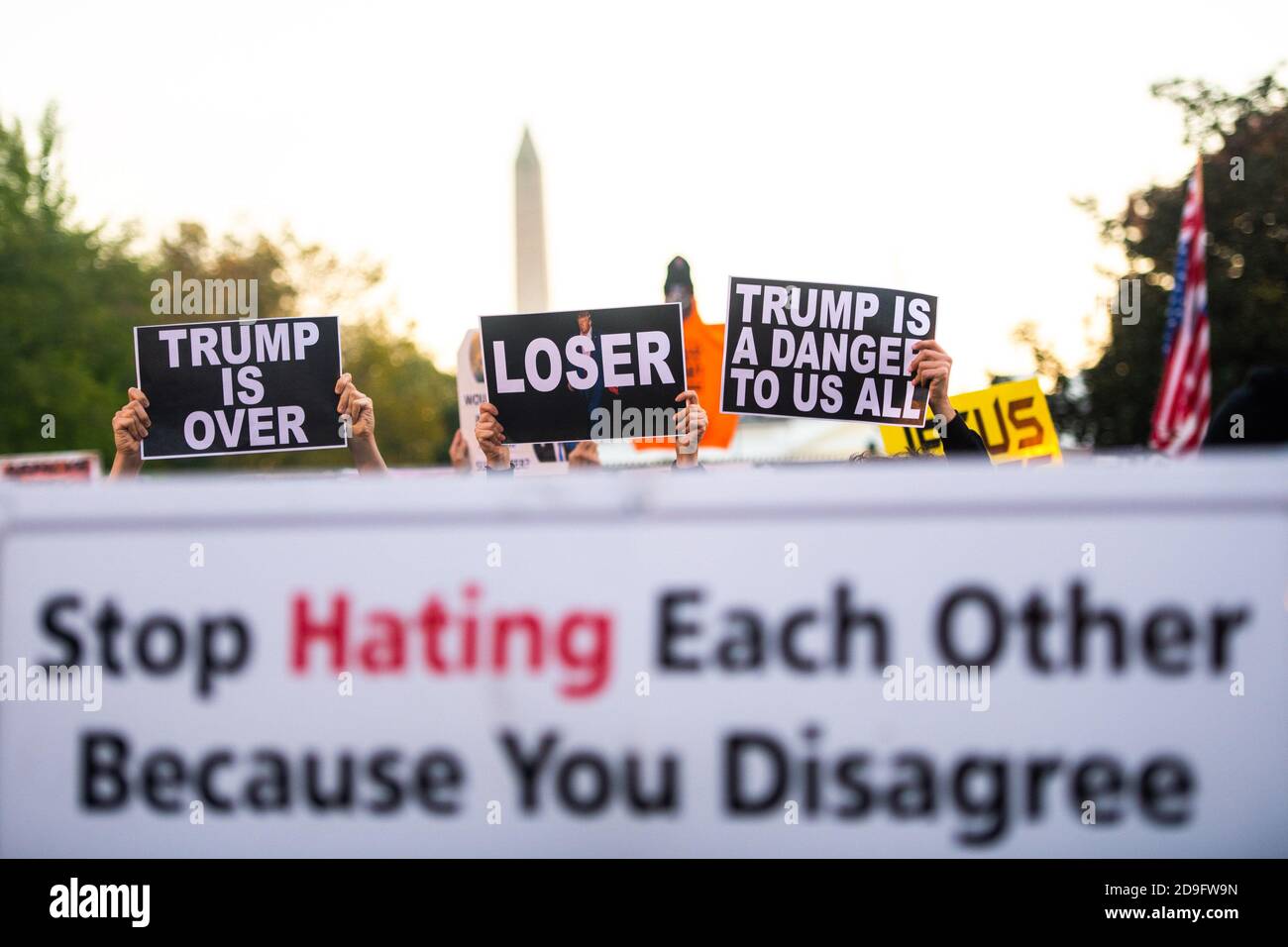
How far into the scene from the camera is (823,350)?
5223 millimetres

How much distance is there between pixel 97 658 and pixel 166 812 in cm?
23

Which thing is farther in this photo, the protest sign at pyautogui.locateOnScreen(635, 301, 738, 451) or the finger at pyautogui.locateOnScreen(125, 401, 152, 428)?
the protest sign at pyautogui.locateOnScreen(635, 301, 738, 451)

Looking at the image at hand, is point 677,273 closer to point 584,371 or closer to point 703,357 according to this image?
point 584,371

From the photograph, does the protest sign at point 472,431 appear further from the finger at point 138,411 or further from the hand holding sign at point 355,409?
the finger at point 138,411

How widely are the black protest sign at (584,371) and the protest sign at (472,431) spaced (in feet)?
3.20

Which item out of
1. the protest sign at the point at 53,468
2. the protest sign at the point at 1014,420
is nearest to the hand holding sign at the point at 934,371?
the protest sign at the point at 1014,420

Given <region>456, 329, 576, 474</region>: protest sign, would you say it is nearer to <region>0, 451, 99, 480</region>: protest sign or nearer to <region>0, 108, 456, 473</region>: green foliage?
<region>0, 451, 99, 480</region>: protest sign

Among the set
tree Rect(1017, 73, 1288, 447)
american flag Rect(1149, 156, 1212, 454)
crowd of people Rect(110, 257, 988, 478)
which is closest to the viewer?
crowd of people Rect(110, 257, 988, 478)

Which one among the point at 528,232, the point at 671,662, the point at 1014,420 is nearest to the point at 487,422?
the point at 671,662

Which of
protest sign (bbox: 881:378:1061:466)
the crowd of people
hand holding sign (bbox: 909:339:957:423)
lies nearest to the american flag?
protest sign (bbox: 881:378:1061:466)

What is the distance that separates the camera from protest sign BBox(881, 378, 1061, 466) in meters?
8.30

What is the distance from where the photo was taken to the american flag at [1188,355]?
10.5m

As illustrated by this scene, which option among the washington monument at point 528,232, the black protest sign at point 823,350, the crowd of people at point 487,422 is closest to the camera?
the crowd of people at point 487,422

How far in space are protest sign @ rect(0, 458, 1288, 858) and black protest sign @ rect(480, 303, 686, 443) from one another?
2764 mm
